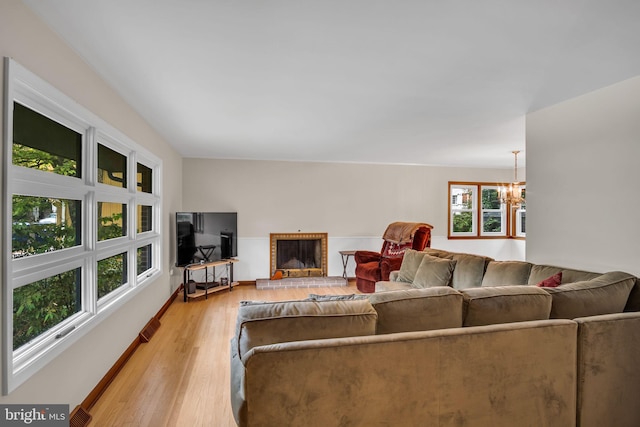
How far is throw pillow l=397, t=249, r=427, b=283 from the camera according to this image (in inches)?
168

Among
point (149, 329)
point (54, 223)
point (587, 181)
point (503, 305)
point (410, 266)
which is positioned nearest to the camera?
point (503, 305)

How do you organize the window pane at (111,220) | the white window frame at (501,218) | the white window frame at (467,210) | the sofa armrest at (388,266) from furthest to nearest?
the white window frame at (501,218) < the white window frame at (467,210) < the sofa armrest at (388,266) < the window pane at (111,220)

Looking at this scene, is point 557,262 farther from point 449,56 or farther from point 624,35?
point 449,56

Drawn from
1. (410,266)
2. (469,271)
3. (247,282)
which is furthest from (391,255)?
(247,282)

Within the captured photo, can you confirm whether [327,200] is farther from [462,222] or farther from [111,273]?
[111,273]

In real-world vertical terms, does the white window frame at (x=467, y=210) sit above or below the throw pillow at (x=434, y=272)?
above

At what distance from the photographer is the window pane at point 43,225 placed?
67.7 inches

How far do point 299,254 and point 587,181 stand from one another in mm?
4731

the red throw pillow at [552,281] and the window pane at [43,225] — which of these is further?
the red throw pillow at [552,281]

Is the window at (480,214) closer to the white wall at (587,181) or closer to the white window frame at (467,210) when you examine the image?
the white window frame at (467,210)

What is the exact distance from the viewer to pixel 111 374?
272 centimetres

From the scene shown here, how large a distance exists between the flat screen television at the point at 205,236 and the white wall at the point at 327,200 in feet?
1.61

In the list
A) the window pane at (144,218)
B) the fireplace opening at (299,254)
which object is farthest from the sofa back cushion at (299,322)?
the fireplace opening at (299,254)

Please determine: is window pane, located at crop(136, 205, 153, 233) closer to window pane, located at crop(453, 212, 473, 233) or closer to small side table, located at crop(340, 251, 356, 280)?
small side table, located at crop(340, 251, 356, 280)
